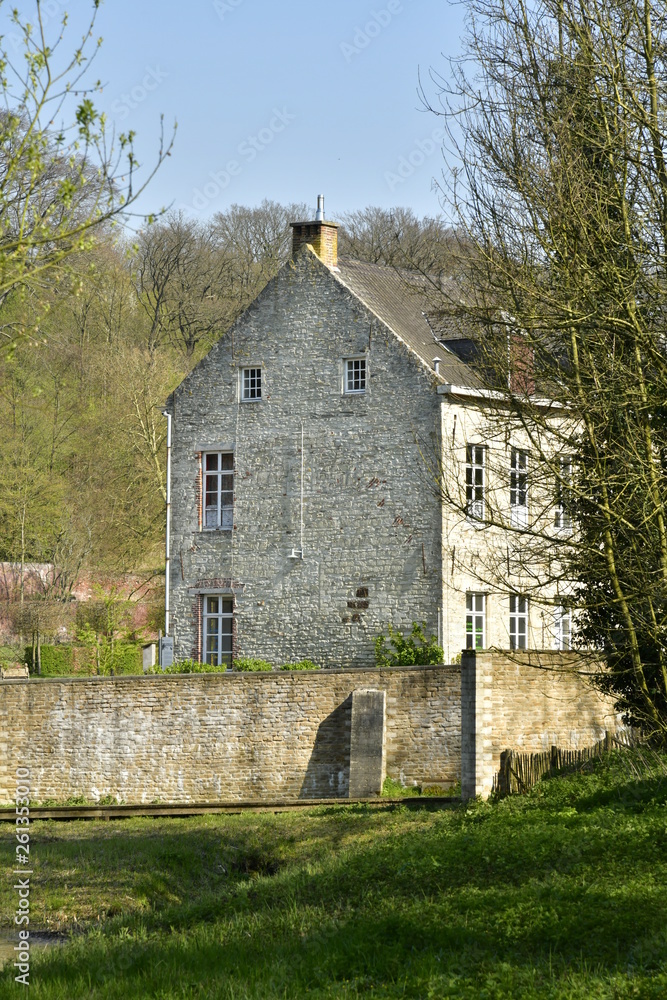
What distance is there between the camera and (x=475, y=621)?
88.7 ft

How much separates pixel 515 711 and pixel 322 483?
29.9ft

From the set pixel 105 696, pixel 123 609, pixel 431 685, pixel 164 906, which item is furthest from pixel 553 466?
pixel 123 609

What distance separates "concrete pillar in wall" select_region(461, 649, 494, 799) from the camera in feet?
63.5

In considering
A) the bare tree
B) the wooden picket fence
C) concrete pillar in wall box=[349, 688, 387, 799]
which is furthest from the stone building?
the bare tree

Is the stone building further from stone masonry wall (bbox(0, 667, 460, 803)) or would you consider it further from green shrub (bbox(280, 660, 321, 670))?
stone masonry wall (bbox(0, 667, 460, 803))

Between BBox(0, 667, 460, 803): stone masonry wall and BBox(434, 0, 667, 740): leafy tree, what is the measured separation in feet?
29.9

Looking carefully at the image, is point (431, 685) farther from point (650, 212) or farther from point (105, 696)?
point (650, 212)

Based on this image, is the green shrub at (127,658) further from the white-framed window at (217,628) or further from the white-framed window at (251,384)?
the white-framed window at (251,384)

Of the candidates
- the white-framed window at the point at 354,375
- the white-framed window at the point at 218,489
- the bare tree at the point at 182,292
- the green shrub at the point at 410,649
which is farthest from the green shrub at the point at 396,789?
the bare tree at the point at 182,292

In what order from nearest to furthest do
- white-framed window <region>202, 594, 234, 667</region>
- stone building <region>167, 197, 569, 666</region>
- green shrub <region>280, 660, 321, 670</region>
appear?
green shrub <region>280, 660, 321, 670</region> < stone building <region>167, 197, 569, 666</region> < white-framed window <region>202, 594, 234, 667</region>

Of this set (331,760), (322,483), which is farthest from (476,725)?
(322,483)

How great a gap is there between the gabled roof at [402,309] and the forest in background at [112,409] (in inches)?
188

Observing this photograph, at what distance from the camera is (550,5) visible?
12859 mm

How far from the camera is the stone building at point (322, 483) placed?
26.8 metres
